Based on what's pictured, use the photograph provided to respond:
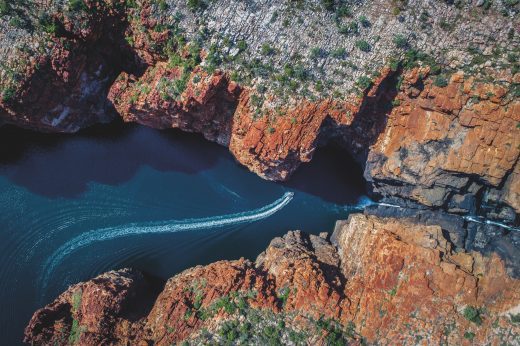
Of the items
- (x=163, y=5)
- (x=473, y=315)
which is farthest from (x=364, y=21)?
(x=473, y=315)

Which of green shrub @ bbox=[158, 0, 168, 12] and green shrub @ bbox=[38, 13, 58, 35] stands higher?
green shrub @ bbox=[158, 0, 168, 12]

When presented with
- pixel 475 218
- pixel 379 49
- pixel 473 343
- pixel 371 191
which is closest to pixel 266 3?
pixel 379 49

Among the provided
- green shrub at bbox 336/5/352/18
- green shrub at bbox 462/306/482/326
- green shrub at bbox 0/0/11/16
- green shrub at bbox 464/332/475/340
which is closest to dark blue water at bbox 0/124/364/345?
green shrub at bbox 0/0/11/16

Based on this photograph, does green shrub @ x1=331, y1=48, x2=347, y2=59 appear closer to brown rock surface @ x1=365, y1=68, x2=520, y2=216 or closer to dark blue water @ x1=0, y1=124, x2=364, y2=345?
brown rock surface @ x1=365, y1=68, x2=520, y2=216

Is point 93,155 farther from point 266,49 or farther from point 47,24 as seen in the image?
point 266,49

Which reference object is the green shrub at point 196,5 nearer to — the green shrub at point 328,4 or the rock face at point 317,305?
the green shrub at point 328,4

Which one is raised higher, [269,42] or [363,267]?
[269,42]

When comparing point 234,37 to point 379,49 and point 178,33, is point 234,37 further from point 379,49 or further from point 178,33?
point 379,49
